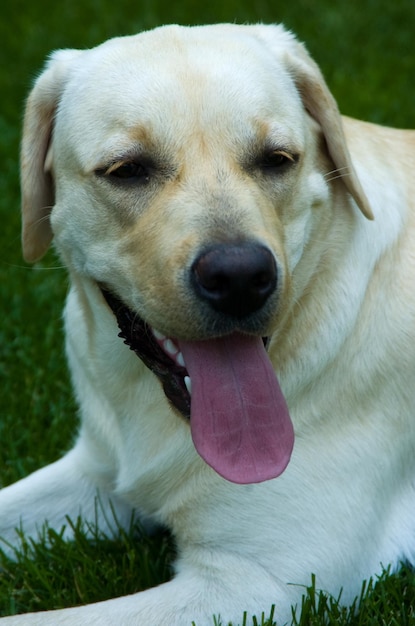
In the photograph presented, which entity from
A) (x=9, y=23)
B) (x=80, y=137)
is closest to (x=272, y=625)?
(x=80, y=137)

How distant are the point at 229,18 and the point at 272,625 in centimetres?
647

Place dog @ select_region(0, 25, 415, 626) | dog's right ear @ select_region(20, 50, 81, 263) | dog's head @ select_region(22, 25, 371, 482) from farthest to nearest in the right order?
dog's right ear @ select_region(20, 50, 81, 263) < dog @ select_region(0, 25, 415, 626) < dog's head @ select_region(22, 25, 371, 482)

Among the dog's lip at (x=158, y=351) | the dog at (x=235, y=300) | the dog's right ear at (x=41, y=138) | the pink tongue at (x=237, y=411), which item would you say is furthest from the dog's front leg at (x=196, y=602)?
the dog's right ear at (x=41, y=138)

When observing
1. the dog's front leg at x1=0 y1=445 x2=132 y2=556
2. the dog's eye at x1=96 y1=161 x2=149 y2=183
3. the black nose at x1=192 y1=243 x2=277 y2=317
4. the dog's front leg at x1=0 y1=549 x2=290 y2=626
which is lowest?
the dog's front leg at x1=0 y1=445 x2=132 y2=556

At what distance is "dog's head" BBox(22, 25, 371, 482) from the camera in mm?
2998

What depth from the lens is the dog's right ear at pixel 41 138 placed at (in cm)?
362

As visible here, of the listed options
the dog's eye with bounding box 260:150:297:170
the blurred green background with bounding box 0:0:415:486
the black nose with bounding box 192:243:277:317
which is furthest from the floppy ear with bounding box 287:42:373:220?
the blurred green background with bounding box 0:0:415:486

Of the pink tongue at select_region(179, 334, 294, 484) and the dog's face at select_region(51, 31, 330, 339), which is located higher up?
the dog's face at select_region(51, 31, 330, 339)

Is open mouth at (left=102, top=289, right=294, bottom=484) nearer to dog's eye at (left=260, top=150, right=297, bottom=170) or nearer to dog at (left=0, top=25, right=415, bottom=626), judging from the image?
dog at (left=0, top=25, right=415, bottom=626)

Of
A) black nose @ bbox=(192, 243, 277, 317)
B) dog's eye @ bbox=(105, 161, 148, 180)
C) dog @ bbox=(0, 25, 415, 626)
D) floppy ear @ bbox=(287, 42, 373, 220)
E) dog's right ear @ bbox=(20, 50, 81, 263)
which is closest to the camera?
black nose @ bbox=(192, 243, 277, 317)

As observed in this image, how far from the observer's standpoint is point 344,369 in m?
3.49

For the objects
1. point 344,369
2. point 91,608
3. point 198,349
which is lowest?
point 91,608

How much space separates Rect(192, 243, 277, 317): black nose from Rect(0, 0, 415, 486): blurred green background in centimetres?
182

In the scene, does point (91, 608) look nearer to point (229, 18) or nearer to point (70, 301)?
point (70, 301)
